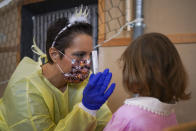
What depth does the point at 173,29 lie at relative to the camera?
1015 millimetres

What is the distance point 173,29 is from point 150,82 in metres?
0.56

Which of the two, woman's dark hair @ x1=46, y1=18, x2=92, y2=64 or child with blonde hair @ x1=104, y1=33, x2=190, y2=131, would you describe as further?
woman's dark hair @ x1=46, y1=18, x2=92, y2=64

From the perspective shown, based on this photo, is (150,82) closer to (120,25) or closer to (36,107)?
(36,107)

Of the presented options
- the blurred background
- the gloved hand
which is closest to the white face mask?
the gloved hand

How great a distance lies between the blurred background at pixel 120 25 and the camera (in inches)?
38.4

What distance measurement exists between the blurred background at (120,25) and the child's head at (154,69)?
421 millimetres

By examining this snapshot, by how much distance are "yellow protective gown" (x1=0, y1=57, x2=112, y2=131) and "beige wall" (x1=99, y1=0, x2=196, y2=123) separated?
0.30 m

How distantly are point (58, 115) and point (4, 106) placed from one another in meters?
0.25

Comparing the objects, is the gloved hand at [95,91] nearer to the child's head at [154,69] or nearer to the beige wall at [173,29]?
the child's head at [154,69]

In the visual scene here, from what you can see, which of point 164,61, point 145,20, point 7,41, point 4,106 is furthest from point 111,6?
point 7,41

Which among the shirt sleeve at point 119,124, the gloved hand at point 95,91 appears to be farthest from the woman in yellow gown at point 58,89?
the shirt sleeve at point 119,124

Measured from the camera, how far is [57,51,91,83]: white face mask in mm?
841

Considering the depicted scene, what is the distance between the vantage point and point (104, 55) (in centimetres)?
112

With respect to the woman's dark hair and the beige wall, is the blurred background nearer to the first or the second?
the beige wall
